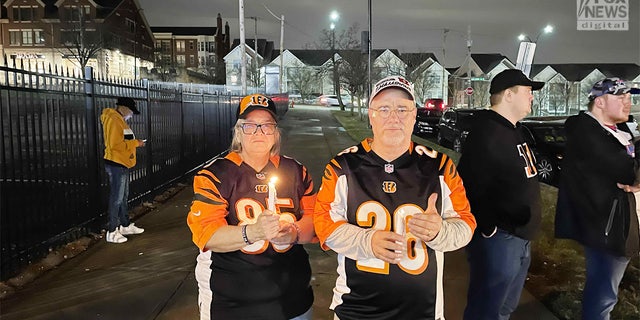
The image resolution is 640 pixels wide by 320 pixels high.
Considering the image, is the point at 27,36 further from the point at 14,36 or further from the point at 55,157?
the point at 55,157

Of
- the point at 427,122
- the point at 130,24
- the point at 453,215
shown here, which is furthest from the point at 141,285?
the point at 130,24

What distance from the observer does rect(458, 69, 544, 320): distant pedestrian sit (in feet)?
9.97

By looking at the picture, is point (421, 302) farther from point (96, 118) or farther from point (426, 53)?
point (426, 53)

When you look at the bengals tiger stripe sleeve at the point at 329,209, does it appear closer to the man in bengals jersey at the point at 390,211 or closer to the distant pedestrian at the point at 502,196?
the man in bengals jersey at the point at 390,211

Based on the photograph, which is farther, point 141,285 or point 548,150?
point 548,150

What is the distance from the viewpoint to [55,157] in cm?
554

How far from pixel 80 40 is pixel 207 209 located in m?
41.8

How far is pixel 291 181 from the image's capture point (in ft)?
7.93

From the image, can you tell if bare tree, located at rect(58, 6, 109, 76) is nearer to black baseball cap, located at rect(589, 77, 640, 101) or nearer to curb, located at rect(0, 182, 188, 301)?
curb, located at rect(0, 182, 188, 301)

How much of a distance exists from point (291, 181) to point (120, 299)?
Answer: 9.07 feet

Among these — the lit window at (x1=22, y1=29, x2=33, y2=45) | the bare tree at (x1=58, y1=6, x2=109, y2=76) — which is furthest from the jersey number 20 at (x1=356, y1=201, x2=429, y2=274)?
the lit window at (x1=22, y1=29, x2=33, y2=45)

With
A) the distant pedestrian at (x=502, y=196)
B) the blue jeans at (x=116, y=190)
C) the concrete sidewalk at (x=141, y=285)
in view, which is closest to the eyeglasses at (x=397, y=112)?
Result: the distant pedestrian at (x=502, y=196)

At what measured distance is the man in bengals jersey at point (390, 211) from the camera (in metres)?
2.08

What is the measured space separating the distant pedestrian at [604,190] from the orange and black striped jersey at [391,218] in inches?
62.7
